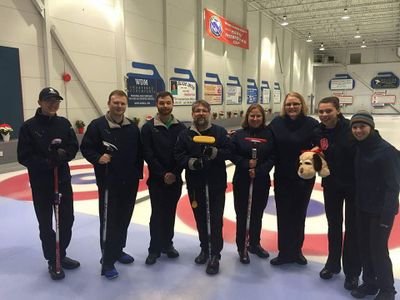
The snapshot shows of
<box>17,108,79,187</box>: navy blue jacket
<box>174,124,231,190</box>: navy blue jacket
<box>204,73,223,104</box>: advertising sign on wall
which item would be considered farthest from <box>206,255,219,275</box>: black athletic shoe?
<box>204,73,223,104</box>: advertising sign on wall

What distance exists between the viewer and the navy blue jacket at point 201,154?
9.04 ft

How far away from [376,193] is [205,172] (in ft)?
4.09

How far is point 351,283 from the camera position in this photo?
2.53m

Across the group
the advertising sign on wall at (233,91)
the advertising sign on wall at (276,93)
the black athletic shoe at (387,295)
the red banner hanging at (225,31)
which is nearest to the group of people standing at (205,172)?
the black athletic shoe at (387,295)

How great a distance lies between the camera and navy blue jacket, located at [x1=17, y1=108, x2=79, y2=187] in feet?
8.58

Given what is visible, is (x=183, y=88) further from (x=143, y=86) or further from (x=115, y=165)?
(x=115, y=165)

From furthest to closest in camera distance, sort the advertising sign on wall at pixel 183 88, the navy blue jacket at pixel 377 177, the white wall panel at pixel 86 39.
A: the advertising sign on wall at pixel 183 88 < the white wall panel at pixel 86 39 < the navy blue jacket at pixel 377 177

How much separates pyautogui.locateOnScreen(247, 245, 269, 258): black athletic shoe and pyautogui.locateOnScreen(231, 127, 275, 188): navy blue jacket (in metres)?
0.65

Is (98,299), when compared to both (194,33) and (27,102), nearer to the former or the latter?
(27,102)

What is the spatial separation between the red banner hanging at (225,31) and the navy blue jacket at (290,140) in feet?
41.7

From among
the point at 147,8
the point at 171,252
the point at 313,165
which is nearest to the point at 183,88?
the point at 147,8

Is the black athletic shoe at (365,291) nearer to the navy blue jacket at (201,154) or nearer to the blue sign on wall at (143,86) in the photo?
the navy blue jacket at (201,154)

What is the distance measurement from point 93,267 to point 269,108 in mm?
20944

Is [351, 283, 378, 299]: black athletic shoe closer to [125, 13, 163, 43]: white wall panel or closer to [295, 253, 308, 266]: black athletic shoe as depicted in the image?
[295, 253, 308, 266]: black athletic shoe
